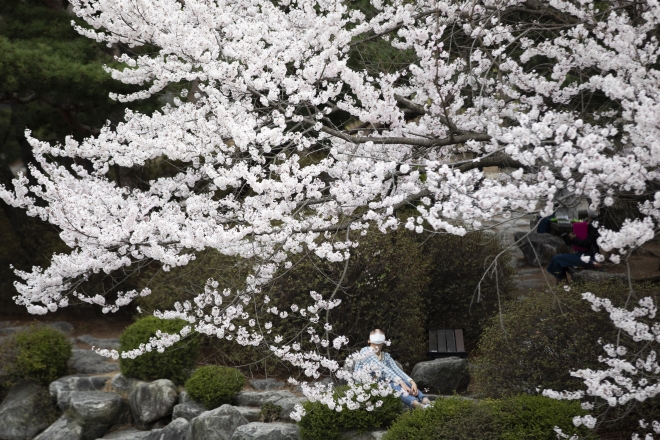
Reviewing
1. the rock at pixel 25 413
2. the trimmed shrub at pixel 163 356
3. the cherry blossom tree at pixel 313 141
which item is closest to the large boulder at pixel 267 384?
the trimmed shrub at pixel 163 356

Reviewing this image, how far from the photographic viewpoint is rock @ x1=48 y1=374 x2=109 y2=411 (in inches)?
336

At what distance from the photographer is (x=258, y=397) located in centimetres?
725

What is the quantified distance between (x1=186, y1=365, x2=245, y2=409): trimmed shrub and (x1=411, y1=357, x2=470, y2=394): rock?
188 cm

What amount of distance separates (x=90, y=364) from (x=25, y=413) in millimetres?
1049

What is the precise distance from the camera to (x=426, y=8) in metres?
7.02

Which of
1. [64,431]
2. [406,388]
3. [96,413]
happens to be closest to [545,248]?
[406,388]

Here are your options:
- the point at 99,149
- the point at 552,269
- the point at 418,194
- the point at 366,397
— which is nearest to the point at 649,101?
the point at 418,194

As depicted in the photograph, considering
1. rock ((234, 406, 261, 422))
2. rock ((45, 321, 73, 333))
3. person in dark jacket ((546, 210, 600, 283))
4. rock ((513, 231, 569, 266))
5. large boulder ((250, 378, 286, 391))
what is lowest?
rock ((234, 406, 261, 422))

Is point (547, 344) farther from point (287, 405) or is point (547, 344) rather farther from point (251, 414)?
point (251, 414)

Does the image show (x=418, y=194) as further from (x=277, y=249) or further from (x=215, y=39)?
(x=215, y=39)

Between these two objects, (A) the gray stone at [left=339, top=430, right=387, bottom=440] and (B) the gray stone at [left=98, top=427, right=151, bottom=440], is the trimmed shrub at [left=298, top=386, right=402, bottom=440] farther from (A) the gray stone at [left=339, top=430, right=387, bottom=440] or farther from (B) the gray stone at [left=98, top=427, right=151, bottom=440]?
(B) the gray stone at [left=98, top=427, right=151, bottom=440]

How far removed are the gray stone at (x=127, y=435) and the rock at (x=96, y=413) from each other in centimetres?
13

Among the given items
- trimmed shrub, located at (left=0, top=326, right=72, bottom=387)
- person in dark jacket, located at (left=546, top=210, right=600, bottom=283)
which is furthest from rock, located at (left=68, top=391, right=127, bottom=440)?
person in dark jacket, located at (left=546, top=210, right=600, bottom=283)

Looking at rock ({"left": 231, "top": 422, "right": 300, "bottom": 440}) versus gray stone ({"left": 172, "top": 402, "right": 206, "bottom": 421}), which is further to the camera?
gray stone ({"left": 172, "top": 402, "right": 206, "bottom": 421})
